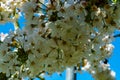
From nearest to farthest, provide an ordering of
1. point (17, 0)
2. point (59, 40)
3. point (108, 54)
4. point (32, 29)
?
point (59, 40) < point (32, 29) < point (17, 0) < point (108, 54)

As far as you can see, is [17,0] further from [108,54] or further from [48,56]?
[108,54]

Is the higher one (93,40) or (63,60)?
(93,40)

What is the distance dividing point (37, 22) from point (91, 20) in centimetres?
43

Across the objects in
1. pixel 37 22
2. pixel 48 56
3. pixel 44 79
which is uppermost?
pixel 44 79

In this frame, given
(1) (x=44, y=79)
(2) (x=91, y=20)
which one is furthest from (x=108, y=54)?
(2) (x=91, y=20)

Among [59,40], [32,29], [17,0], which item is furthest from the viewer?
[17,0]

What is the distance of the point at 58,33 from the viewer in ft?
10.3

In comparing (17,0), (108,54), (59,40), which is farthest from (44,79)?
(59,40)

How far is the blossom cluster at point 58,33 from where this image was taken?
3154mm

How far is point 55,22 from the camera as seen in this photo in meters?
3.17

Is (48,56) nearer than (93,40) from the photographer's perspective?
Yes

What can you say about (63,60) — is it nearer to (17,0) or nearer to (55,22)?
(55,22)

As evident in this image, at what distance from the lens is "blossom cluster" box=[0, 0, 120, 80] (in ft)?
10.3

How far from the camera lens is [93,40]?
348 cm
